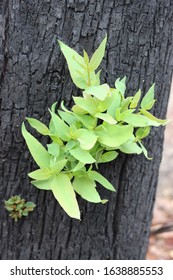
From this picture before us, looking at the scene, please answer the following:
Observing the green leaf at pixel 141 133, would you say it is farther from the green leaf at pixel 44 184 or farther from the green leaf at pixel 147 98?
the green leaf at pixel 44 184

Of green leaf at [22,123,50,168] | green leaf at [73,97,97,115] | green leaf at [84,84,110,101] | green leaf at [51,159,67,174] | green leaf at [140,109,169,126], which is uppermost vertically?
green leaf at [84,84,110,101]

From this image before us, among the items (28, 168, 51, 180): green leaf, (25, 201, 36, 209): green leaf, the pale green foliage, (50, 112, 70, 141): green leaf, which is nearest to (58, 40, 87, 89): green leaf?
the pale green foliage

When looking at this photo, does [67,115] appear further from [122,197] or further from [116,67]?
[122,197]

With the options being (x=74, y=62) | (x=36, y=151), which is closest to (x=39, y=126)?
(x=36, y=151)

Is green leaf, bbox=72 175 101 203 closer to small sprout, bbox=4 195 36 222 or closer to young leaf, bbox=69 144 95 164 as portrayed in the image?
young leaf, bbox=69 144 95 164

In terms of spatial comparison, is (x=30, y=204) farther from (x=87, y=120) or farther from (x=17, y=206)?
(x=87, y=120)

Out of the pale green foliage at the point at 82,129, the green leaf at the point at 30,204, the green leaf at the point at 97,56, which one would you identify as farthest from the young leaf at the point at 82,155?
the green leaf at the point at 30,204

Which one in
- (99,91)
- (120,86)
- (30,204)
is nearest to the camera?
(99,91)
